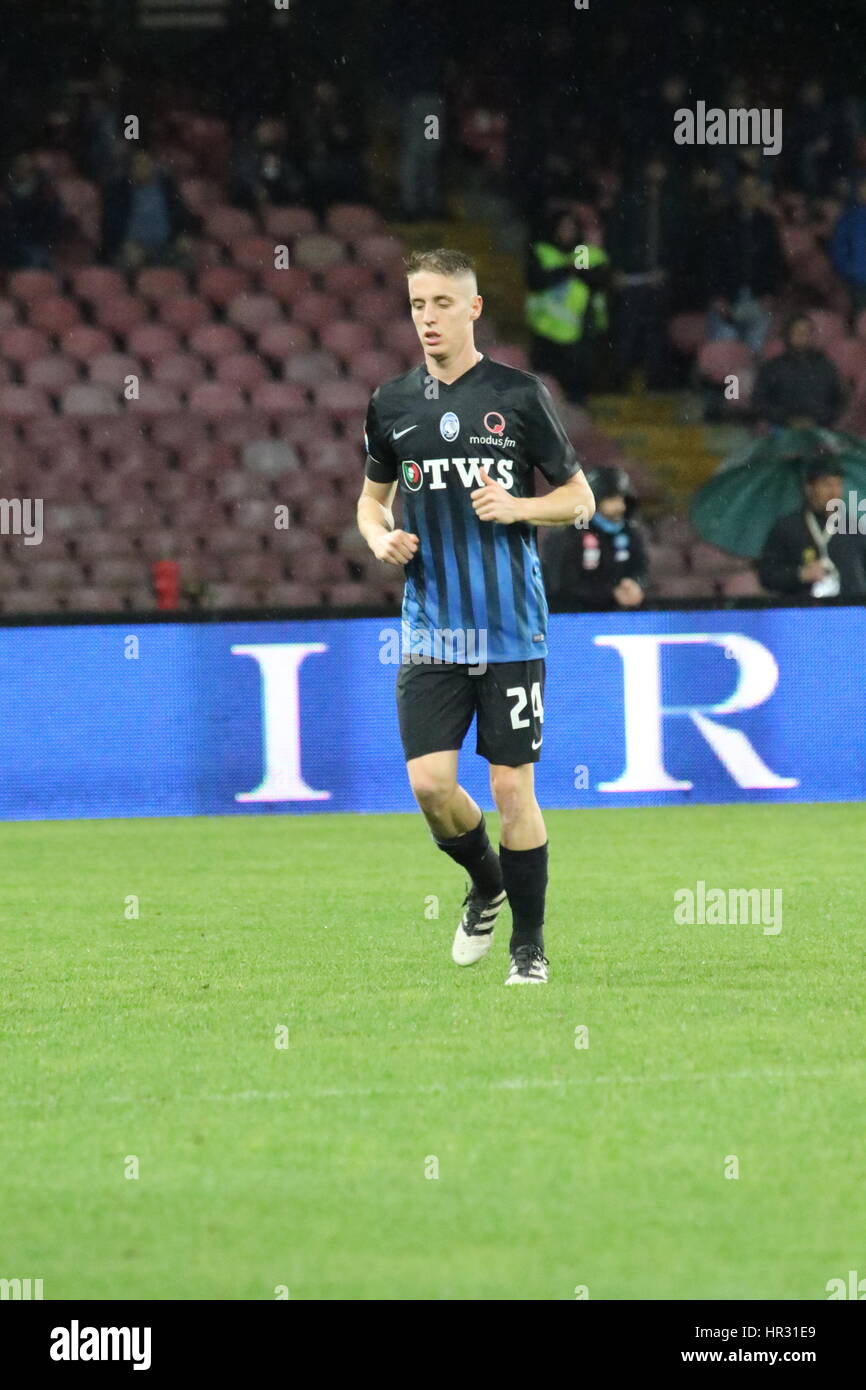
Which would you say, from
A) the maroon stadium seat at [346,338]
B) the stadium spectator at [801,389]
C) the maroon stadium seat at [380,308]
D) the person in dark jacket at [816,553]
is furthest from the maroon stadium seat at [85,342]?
the person in dark jacket at [816,553]

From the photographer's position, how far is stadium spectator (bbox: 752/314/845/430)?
15.0 m

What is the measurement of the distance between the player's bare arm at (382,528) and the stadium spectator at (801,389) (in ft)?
28.5

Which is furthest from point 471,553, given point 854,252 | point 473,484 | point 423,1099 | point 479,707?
point 854,252

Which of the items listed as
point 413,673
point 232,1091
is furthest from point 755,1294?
point 413,673

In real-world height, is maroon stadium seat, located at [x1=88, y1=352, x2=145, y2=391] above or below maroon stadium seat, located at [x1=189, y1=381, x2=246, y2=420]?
above

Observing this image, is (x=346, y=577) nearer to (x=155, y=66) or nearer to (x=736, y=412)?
(x=736, y=412)

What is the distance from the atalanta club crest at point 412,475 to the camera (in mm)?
6426

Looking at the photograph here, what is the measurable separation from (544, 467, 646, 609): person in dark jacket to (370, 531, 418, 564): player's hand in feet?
20.3

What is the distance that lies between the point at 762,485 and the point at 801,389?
34.5 inches

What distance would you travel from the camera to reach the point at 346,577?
1469 cm

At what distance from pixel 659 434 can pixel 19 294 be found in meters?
4.59

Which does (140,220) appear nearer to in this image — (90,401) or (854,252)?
(90,401)

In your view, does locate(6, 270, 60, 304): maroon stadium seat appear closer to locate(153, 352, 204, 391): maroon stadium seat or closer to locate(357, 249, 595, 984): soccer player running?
locate(153, 352, 204, 391): maroon stadium seat
